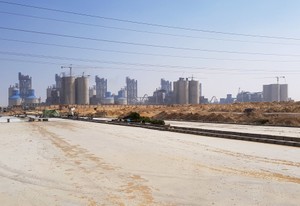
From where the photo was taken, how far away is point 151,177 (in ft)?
40.0

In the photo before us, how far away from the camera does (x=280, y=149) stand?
19656 mm

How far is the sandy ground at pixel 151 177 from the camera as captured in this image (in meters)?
9.38

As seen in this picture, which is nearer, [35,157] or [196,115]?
[35,157]

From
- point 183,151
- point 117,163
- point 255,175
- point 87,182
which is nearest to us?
point 87,182

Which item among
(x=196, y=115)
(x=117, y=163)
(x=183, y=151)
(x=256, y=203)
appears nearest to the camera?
(x=256, y=203)

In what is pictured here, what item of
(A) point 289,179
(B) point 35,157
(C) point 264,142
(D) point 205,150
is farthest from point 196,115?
(A) point 289,179

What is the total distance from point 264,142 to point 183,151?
265 inches

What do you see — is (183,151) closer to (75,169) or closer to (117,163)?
(117,163)

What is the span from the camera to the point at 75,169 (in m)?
13.8

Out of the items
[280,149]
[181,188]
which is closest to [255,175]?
[181,188]

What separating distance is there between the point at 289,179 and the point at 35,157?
11.2m

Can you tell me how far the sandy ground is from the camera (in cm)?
938

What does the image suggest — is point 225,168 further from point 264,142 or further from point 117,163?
point 264,142

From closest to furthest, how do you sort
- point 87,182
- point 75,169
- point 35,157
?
point 87,182 < point 75,169 < point 35,157
